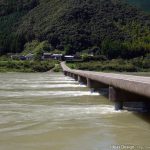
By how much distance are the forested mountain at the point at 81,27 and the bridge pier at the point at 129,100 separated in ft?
396

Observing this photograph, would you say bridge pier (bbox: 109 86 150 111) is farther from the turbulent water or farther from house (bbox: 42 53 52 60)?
house (bbox: 42 53 52 60)

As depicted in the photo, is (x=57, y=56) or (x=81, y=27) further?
(x=81, y=27)

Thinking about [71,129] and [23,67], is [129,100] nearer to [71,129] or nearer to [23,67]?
[71,129]

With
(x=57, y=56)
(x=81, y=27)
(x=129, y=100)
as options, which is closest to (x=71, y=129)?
(x=129, y=100)

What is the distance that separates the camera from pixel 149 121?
40.4 feet

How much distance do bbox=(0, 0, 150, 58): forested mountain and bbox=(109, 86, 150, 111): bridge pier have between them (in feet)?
396

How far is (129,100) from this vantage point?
15.1 meters

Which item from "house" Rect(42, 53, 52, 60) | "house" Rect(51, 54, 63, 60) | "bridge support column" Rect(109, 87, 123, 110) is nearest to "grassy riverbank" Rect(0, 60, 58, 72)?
"house" Rect(51, 54, 63, 60)

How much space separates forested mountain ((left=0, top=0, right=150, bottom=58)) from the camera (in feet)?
502

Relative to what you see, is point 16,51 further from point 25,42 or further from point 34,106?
point 34,106

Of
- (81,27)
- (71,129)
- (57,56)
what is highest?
(81,27)

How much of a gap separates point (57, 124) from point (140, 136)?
2659mm

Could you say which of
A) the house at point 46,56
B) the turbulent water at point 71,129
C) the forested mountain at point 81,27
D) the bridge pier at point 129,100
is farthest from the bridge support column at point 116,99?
the forested mountain at point 81,27

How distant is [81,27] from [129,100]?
151667 mm
